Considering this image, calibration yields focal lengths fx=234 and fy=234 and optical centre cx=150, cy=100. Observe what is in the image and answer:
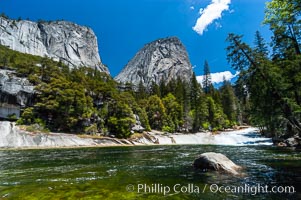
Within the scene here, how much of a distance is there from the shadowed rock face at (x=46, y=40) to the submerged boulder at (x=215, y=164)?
168880mm

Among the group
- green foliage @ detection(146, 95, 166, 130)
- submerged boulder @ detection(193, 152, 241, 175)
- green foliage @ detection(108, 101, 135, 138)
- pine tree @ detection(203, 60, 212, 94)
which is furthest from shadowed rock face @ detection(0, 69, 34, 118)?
pine tree @ detection(203, 60, 212, 94)

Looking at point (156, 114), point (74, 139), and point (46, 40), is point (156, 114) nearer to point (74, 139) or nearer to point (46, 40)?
point (74, 139)

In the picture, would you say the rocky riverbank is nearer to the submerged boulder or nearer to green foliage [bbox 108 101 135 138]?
green foliage [bbox 108 101 135 138]

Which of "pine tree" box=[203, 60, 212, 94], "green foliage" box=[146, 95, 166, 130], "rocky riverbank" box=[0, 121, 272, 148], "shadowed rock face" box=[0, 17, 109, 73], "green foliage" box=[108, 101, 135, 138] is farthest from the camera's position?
"shadowed rock face" box=[0, 17, 109, 73]

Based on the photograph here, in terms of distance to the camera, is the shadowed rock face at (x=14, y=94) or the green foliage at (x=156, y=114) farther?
the green foliage at (x=156, y=114)

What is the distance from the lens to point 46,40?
180750 mm

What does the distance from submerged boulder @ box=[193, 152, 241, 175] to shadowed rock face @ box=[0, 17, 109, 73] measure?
168880 millimetres

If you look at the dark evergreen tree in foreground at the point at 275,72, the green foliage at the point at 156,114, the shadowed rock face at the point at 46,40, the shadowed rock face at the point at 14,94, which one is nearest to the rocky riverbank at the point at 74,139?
the shadowed rock face at the point at 14,94

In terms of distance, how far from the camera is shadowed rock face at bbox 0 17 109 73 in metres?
159

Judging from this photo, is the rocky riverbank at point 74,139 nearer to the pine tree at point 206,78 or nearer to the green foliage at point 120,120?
the green foliage at point 120,120

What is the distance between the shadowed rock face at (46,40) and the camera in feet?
523

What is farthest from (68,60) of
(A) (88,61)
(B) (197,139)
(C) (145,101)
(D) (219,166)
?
(D) (219,166)

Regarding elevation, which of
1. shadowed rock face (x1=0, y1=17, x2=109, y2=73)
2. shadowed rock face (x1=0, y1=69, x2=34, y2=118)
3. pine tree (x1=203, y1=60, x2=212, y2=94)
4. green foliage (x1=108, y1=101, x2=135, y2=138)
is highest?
shadowed rock face (x1=0, y1=17, x2=109, y2=73)

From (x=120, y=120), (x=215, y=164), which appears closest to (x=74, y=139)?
(x=120, y=120)
